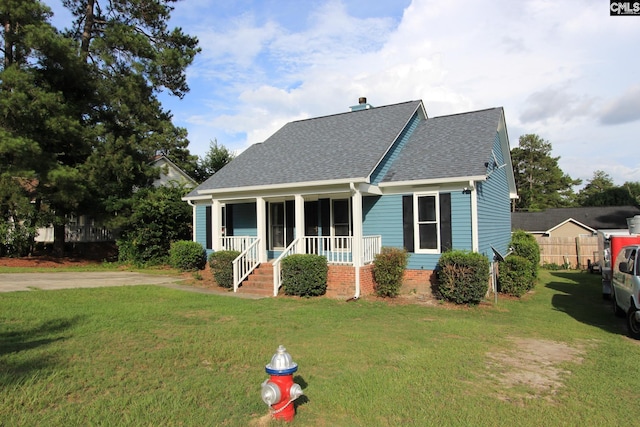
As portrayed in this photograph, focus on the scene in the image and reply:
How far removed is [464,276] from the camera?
420 inches

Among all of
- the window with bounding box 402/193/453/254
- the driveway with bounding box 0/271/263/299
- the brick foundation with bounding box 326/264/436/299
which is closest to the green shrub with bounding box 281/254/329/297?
the brick foundation with bounding box 326/264/436/299

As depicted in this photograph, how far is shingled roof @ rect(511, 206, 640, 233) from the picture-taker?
32.0 m

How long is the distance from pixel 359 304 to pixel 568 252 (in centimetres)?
1716

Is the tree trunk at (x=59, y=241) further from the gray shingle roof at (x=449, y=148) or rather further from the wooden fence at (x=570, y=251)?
the wooden fence at (x=570, y=251)

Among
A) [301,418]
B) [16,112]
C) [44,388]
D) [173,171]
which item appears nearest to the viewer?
[301,418]

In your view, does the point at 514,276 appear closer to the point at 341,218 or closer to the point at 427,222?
the point at 427,222

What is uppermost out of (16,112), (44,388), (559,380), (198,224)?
→ (16,112)

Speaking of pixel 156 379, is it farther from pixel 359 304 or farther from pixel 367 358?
pixel 359 304

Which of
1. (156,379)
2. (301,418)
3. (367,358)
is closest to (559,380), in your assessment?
(367,358)

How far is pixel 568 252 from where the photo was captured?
2303 centimetres

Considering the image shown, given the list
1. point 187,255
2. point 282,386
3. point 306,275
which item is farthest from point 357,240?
point 187,255

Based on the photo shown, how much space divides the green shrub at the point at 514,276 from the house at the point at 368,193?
866 mm

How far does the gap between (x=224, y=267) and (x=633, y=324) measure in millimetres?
10257

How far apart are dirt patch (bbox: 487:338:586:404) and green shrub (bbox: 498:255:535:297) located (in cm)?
485
